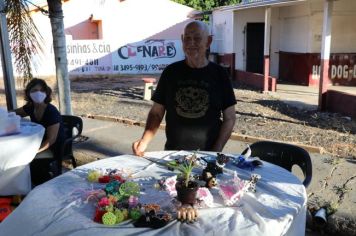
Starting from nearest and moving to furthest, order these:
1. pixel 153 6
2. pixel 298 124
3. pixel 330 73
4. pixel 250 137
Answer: pixel 250 137
pixel 298 124
pixel 330 73
pixel 153 6

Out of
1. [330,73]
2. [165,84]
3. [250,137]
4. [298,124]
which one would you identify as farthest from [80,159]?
[330,73]

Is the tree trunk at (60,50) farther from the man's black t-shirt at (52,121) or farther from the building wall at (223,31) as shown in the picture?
the building wall at (223,31)

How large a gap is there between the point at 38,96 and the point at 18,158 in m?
0.73

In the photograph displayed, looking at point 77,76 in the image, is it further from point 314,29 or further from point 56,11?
point 56,11

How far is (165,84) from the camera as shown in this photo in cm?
336

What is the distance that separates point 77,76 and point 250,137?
1460 cm

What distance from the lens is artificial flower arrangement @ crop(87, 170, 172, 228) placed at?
1863 millimetres

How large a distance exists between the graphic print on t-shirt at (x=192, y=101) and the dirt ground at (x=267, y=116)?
3325mm

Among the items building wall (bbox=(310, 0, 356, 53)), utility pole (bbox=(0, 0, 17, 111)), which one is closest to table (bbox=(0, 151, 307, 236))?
utility pole (bbox=(0, 0, 17, 111))

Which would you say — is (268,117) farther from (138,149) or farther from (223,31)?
(223,31)

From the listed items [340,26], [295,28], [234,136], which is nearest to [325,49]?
[234,136]

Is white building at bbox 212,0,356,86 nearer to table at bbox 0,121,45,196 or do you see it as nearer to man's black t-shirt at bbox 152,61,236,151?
man's black t-shirt at bbox 152,61,236,151

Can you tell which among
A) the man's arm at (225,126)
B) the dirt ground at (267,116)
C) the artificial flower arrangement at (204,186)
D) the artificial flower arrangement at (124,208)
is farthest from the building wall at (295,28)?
the artificial flower arrangement at (124,208)

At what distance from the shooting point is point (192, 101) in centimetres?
325
